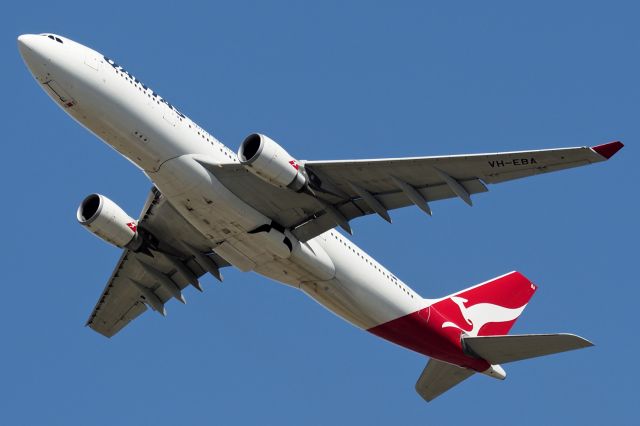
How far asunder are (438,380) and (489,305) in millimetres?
3526

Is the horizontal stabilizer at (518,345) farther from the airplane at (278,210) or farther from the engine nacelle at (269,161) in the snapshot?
the engine nacelle at (269,161)

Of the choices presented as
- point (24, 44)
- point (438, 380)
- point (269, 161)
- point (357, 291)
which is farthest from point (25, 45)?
point (438, 380)

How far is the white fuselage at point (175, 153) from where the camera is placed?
33.2 m

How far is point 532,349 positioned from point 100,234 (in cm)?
1550

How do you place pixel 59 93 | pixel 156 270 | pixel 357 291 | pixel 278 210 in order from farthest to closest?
1. pixel 156 270
2. pixel 357 291
3. pixel 278 210
4. pixel 59 93

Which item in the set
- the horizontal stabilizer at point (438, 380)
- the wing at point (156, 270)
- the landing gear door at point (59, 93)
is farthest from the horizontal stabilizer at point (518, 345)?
the landing gear door at point (59, 93)

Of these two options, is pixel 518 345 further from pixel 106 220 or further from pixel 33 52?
pixel 33 52

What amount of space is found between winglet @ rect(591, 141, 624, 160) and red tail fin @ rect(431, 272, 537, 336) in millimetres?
12616

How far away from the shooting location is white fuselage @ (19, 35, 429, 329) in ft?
109

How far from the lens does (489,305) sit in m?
42.2

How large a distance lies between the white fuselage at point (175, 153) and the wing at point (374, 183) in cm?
59

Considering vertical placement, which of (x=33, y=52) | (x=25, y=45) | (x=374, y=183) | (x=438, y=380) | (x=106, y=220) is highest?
(x=25, y=45)

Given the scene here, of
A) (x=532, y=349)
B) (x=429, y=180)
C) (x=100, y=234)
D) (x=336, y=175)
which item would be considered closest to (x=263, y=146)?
(x=336, y=175)

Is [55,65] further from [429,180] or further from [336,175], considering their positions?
[429,180]
